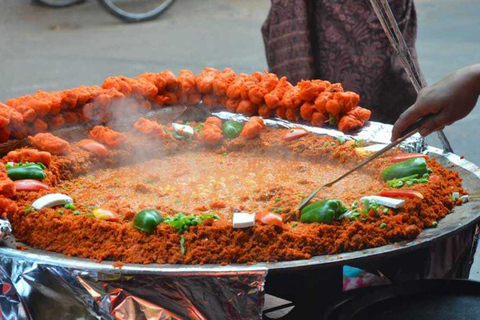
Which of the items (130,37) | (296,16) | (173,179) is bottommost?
(130,37)

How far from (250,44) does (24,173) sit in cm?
601

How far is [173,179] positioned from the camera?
10.0 ft

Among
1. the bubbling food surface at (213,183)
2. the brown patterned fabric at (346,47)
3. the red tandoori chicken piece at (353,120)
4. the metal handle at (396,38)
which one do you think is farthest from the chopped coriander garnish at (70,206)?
the brown patterned fabric at (346,47)

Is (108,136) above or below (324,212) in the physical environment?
below

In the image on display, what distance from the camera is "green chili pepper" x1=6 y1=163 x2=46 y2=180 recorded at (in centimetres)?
272

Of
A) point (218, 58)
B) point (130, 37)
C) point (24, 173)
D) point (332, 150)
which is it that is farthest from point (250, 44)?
point (24, 173)

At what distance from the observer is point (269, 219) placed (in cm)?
226

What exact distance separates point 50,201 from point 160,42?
6.37 m

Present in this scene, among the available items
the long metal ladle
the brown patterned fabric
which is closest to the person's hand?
the long metal ladle

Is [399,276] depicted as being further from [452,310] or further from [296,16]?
[296,16]

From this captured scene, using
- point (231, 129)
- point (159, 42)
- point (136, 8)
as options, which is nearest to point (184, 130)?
point (231, 129)

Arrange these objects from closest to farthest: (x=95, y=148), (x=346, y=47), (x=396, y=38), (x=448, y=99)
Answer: (x=448, y=99) → (x=396, y=38) → (x=95, y=148) → (x=346, y=47)

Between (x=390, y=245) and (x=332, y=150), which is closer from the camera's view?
(x=390, y=245)

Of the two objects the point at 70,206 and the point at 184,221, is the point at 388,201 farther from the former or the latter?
the point at 70,206
